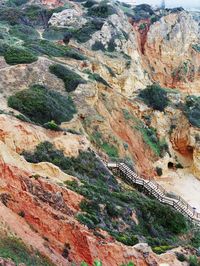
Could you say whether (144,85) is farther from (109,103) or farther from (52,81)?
(52,81)

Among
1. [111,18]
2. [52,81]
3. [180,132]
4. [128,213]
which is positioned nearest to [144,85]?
[180,132]

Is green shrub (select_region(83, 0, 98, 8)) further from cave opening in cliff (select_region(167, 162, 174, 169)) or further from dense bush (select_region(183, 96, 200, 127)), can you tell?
cave opening in cliff (select_region(167, 162, 174, 169))

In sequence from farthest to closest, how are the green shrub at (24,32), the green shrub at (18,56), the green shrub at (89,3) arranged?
the green shrub at (89,3) < the green shrub at (24,32) < the green shrub at (18,56)

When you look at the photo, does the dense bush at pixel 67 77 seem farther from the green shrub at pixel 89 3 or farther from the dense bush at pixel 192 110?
the green shrub at pixel 89 3

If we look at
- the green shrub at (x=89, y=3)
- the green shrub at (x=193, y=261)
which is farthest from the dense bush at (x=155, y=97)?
the green shrub at (x=193, y=261)

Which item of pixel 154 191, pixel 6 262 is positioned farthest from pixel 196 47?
pixel 6 262

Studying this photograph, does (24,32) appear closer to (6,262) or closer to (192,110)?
(192,110)
